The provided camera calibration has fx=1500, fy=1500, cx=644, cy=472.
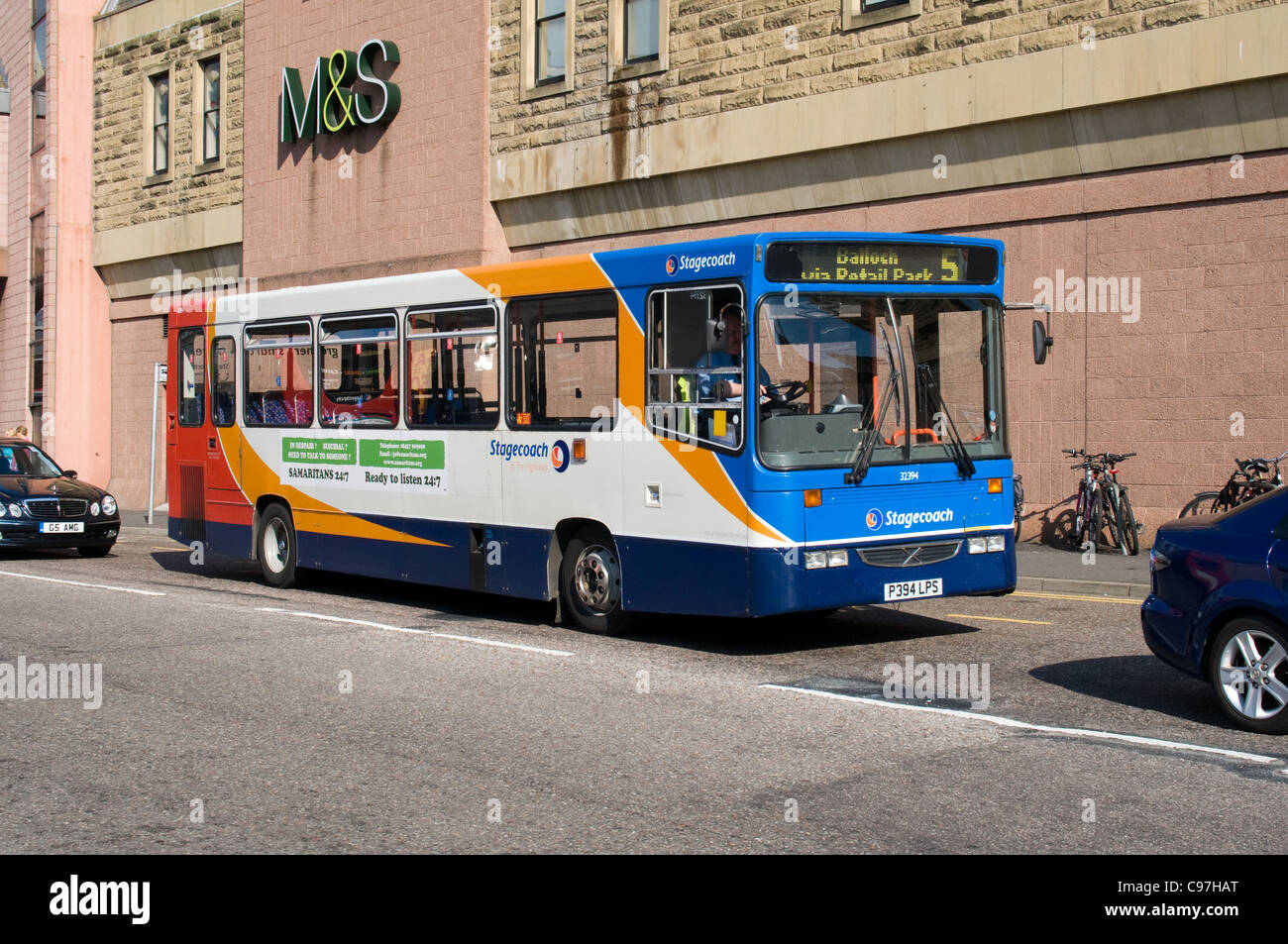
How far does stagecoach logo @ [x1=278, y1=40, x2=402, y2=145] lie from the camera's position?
26.4 meters

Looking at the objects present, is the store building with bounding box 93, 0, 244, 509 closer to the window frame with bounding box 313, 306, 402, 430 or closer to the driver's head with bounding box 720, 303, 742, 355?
the window frame with bounding box 313, 306, 402, 430

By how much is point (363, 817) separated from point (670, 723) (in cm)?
238

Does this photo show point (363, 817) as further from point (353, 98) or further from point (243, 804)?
point (353, 98)

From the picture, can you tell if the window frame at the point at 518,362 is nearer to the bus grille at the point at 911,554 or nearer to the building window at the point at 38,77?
the bus grille at the point at 911,554

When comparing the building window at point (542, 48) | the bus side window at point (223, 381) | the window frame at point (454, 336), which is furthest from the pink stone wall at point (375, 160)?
the window frame at point (454, 336)

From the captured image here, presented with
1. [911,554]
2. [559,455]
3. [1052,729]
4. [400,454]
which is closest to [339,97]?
[400,454]

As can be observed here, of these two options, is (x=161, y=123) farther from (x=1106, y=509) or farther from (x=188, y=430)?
(x=1106, y=509)

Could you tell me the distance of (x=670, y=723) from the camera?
8.30m

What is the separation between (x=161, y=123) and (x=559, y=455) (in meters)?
24.6

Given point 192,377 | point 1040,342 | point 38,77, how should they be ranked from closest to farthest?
point 1040,342 → point 192,377 → point 38,77

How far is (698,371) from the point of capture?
1069 cm

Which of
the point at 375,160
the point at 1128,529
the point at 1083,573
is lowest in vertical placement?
the point at 1083,573

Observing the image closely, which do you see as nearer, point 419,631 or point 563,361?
point 563,361

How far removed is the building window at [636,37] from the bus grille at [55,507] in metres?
9.86
